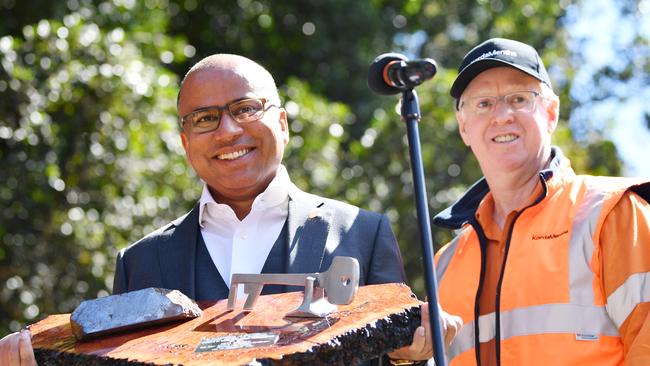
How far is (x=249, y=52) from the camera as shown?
1139 cm

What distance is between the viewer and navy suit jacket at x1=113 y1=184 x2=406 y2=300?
345 cm

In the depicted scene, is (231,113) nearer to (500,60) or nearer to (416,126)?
(416,126)

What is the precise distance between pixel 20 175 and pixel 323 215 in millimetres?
4235

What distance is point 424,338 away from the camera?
2941 mm

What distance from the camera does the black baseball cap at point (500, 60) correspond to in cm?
392

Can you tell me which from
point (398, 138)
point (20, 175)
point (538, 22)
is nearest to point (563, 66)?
point (538, 22)

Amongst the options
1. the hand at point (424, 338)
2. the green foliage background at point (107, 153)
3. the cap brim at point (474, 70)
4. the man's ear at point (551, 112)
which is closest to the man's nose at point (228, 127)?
the hand at point (424, 338)

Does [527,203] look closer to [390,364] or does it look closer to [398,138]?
[390,364]

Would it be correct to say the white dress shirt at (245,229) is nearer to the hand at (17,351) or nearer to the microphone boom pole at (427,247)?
the hand at (17,351)

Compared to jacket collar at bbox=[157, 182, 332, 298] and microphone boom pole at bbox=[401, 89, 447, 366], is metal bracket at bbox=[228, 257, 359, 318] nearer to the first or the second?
microphone boom pole at bbox=[401, 89, 447, 366]

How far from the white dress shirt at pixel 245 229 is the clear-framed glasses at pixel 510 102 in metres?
0.85

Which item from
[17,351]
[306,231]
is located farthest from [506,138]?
[17,351]

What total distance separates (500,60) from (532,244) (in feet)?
2.37

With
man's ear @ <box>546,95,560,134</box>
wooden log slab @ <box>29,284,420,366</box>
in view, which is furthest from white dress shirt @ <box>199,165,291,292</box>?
man's ear @ <box>546,95,560,134</box>
